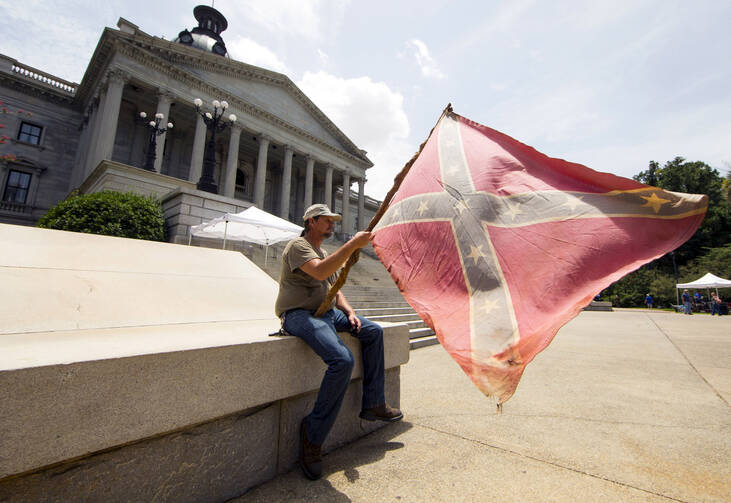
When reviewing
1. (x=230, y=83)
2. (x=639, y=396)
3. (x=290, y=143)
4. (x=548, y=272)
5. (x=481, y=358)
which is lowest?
(x=639, y=396)

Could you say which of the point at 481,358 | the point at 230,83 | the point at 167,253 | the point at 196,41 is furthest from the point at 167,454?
the point at 196,41

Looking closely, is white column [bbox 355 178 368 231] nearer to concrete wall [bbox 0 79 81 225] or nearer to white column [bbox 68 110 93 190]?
white column [bbox 68 110 93 190]

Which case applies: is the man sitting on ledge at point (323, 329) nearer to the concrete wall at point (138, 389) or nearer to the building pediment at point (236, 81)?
the concrete wall at point (138, 389)

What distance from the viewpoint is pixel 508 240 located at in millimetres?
1981

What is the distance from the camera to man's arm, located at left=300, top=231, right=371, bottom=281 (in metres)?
2.12

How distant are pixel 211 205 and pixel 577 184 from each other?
11461mm

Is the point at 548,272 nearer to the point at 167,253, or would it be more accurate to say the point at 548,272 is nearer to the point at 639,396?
the point at 639,396

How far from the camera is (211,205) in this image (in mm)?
11547

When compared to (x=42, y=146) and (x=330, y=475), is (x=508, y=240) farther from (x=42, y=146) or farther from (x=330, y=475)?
(x=42, y=146)

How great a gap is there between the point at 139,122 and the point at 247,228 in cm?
1879

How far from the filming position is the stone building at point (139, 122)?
Answer: 1923 cm

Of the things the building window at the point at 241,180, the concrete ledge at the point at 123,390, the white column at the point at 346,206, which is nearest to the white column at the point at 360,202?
the white column at the point at 346,206

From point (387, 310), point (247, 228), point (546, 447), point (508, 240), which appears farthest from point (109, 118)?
point (546, 447)

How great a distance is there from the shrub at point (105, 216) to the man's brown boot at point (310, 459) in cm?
882
